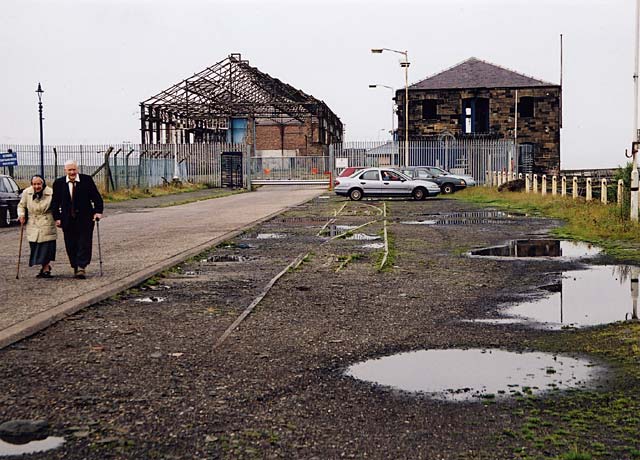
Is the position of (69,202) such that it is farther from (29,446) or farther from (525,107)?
(525,107)

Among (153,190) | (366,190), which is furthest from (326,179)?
(366,190)

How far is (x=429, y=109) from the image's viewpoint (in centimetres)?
6600

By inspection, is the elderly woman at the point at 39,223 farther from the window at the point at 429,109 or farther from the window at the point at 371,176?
the window at the point at 429,109

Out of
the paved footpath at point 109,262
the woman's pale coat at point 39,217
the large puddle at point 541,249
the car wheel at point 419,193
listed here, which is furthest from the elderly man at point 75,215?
the car wheel at point 419,193

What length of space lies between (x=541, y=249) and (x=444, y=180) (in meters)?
29.7

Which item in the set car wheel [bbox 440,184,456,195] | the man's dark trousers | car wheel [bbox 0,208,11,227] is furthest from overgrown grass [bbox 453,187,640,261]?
car wheel [bbox 0,208,11,227]

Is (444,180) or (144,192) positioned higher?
(444,180)

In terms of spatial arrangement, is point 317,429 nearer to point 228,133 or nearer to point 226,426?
point 226,426

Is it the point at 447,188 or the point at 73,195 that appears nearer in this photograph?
the point at 73,195

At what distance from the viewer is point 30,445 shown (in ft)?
16.1

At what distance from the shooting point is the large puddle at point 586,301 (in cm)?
890

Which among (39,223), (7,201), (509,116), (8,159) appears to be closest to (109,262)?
(39,223)

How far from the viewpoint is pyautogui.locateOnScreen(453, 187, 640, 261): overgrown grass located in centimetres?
1639

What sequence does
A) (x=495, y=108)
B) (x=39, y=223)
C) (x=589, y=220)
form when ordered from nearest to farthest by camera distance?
(x=39, y=223) < (x=589, y=220) < (x=495, y=108)
